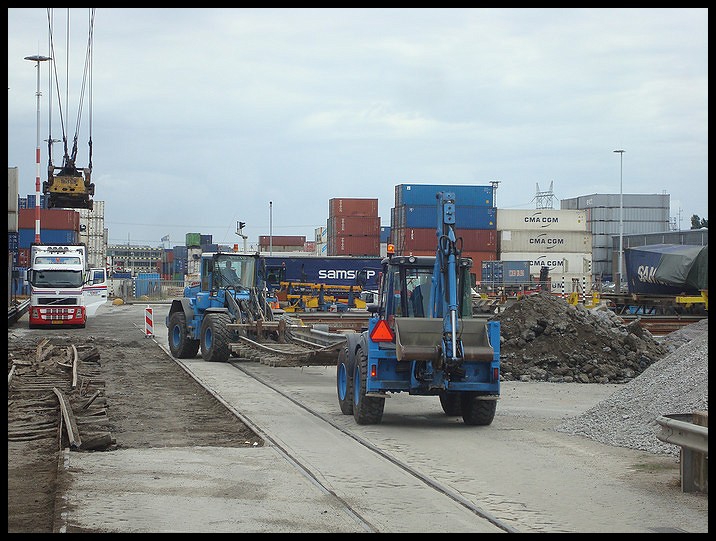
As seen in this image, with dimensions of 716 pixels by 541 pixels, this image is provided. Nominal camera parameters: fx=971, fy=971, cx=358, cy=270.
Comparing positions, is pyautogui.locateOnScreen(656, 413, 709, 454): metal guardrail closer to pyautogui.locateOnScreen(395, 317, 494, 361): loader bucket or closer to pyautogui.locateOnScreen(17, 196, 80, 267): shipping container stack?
pyautogui.locateOnScreen(395, 317, 494, 361): loader bucket

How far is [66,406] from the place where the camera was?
46.9ft

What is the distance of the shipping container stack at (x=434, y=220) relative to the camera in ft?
221

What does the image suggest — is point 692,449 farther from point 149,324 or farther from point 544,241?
point 544,241

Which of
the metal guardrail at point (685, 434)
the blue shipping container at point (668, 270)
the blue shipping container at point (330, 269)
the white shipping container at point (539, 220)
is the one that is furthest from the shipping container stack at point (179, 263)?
the metal guardrail at point (685, 434)

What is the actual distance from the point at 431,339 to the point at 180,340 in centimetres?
1363

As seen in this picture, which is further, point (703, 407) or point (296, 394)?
point (296, 394)

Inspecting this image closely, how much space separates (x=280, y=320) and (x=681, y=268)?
84.8 feet

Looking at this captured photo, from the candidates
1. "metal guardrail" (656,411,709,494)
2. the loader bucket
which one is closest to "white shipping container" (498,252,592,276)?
the loader bucket

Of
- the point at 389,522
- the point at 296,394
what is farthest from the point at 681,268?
the point at 389,522

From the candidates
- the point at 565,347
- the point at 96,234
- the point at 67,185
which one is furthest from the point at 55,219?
the point at 565,347

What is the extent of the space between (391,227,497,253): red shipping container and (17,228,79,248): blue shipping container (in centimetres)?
2318

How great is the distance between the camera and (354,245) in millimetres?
73750

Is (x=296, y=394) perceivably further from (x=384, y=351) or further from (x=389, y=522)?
(x=389, y=522)

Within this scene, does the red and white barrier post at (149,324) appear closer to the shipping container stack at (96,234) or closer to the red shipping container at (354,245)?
the red shipping container at (354,245)
